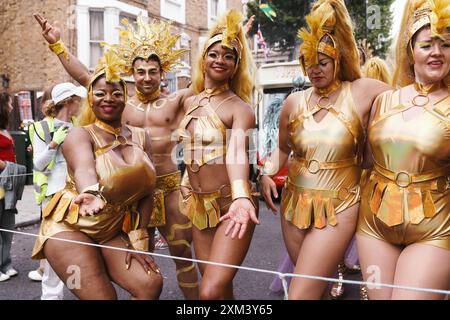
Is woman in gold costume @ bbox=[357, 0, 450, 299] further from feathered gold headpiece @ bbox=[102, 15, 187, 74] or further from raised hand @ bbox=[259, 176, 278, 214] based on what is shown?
feathered gold headpiece @ bbox=[102, 15, 187, 74]

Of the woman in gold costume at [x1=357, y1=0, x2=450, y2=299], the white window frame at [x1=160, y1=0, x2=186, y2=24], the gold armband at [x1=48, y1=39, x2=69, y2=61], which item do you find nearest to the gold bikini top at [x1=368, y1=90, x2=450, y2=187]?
the woman in gold costume at [x1=357, y1=0, x2=450, y2=299]

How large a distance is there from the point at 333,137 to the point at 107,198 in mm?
1252

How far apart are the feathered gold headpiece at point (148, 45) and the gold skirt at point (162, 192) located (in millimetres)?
871

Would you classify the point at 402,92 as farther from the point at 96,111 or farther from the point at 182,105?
the point at 182,105

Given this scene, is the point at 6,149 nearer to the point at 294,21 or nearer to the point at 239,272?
the point at 239,272

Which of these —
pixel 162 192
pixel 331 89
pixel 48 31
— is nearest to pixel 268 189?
pixel 331 89

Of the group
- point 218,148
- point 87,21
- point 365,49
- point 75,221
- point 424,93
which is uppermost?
point 87,21

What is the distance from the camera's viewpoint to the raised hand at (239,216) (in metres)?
2.42

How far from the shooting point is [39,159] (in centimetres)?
424

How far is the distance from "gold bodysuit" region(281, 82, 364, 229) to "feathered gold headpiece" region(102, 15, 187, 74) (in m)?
1.59

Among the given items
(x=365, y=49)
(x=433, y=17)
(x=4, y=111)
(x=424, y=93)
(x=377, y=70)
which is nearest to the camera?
(x=433, y=17)

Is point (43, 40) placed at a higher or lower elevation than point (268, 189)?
higher

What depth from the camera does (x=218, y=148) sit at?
2.91 metres
